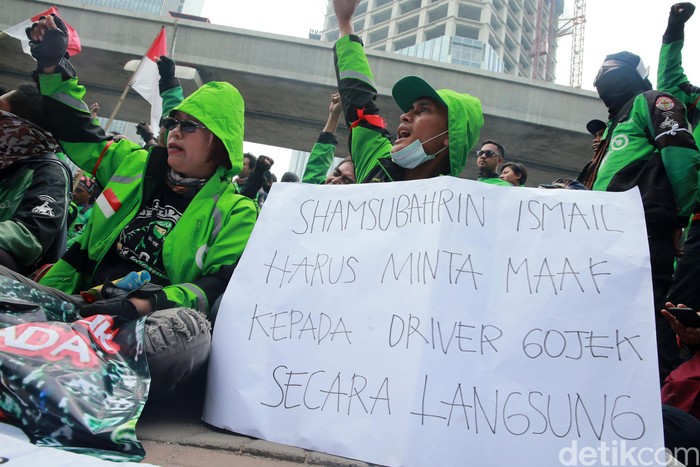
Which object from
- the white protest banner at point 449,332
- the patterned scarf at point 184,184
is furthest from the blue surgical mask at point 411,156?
the patterned scarf at point 184,184

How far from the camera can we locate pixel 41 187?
2.60m

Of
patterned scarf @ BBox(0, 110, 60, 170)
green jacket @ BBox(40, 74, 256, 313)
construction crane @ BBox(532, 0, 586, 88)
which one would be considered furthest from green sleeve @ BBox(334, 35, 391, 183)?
construction crane @ BBox(532, 0, 586, 88)

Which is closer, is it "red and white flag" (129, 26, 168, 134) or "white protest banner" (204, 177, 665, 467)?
"white protest banner" (204, 177, 665, 467)

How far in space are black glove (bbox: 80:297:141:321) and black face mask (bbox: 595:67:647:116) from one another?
2.61 metres

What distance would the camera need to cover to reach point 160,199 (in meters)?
2.23

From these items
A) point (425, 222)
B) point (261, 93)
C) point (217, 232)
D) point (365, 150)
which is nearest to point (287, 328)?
point (425, 222)

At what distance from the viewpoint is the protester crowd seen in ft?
6.56

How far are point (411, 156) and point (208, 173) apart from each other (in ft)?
3.01

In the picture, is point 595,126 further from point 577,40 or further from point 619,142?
point 577,40

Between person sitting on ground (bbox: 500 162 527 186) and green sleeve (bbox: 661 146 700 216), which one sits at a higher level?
person sitting on ground (bbox: 500 162 527 186)

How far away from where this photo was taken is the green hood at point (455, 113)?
7.79 ft

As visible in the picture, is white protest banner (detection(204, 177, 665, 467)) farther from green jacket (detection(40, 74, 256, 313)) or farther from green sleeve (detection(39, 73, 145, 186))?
green sleeve (detection(39, 73, 145, 186))

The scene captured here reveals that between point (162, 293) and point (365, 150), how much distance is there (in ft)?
4.55

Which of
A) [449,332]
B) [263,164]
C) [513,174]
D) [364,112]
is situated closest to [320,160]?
[263,164]
